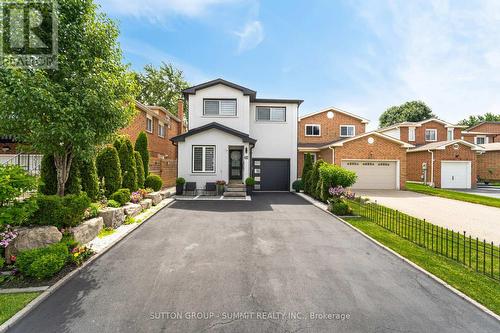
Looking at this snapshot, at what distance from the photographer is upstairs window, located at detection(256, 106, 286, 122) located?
737 inches

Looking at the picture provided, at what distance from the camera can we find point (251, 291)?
13.9 ft

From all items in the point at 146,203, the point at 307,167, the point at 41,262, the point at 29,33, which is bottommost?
the point at 41,262

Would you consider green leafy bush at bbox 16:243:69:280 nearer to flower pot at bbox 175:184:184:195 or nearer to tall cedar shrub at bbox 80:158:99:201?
tall cedar shrub at bbox 80:158:99:201

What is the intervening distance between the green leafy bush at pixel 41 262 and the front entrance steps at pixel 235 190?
10451 millimetres

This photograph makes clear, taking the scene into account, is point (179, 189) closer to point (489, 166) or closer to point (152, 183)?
point (152, 183)

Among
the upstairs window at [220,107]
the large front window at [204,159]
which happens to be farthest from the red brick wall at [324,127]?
the large front window at [204,159]

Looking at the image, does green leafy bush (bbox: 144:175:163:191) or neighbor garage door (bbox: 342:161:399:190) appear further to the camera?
neighbor garage door (bbox: 342:161:399:190)

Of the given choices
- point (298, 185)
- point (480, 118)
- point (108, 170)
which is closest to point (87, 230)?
point (108, 170)

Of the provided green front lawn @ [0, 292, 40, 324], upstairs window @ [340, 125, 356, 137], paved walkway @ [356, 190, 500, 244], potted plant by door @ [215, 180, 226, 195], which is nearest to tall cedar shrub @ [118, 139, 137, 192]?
potted plant by door @ [215, 180, 226, 195]

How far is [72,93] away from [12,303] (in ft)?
15.7

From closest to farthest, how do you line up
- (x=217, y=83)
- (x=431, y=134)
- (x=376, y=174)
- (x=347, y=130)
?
1. (x=217, y=83)
2. (x=376, y=174)
3. (x=347, y=130)
4. (x=431, y=134)

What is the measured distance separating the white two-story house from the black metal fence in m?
7.75

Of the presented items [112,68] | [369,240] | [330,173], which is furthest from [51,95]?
[330,173]

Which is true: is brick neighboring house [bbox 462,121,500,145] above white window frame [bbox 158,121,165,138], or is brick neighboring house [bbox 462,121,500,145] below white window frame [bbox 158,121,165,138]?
above
